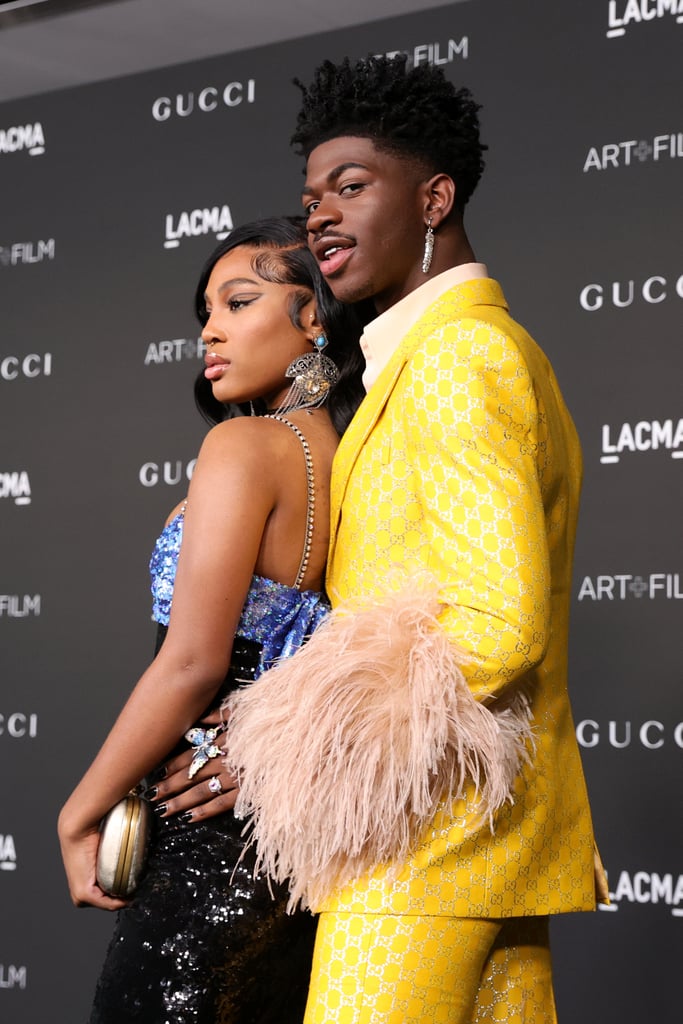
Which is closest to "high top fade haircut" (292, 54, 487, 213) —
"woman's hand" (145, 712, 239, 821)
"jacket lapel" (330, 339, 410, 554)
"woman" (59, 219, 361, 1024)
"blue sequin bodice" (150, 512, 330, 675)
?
"jacket lapel" (330, 339, 410, 554)

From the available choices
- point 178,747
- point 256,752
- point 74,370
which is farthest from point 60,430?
point 256,752

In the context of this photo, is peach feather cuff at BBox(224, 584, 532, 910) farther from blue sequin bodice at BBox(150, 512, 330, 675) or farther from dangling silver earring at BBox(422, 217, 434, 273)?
dangling silver earring at BBox(422, 217, 434, 273)

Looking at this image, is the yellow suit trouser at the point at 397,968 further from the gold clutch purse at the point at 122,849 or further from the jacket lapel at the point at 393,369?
the jacket lapel at the point at 393,369

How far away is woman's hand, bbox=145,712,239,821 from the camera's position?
5.27 ft

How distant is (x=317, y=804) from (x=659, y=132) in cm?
223

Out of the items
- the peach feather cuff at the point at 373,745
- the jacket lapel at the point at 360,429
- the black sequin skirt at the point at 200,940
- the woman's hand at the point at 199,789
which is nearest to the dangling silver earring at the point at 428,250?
the jacket lapel at the point at 360,429

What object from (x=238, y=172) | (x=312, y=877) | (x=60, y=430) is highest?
(x=238, y=172)

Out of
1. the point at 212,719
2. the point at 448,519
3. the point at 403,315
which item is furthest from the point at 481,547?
the point at 212,719

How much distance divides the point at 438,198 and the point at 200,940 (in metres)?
0.95

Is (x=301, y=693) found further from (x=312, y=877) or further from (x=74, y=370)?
(x=74, y=370)

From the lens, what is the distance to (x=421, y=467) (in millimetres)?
1376

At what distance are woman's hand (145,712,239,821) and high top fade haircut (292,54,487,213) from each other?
29.2 inches

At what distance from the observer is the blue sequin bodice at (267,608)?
163 cm

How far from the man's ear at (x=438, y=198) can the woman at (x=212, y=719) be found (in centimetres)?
33
